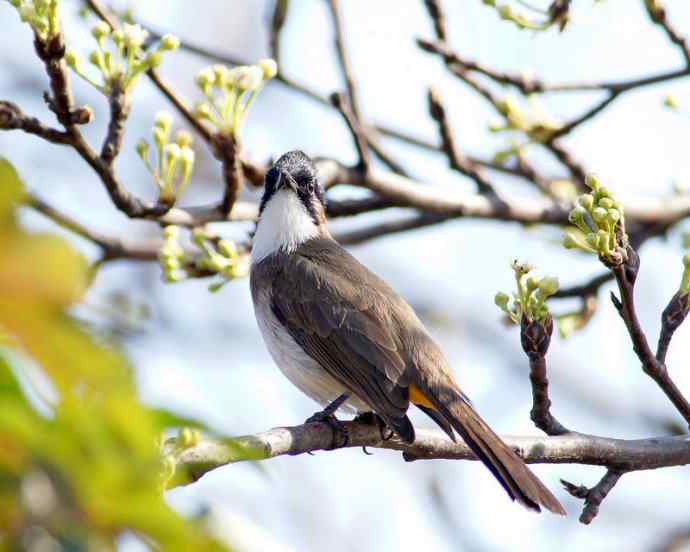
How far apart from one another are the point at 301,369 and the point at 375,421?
0.58 metres

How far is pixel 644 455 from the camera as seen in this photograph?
3646 millimetres

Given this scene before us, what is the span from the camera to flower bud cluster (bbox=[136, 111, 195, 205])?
3.81 metres

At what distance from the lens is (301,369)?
5027 mm

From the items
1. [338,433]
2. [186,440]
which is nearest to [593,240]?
[186,440]

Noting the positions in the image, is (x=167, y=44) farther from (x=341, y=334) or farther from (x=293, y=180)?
(x=293, y=180)

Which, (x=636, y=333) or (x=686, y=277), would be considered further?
(x=686, y=277)

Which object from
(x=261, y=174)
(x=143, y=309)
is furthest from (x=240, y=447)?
(x=261, y=174)

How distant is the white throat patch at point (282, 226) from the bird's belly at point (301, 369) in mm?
558

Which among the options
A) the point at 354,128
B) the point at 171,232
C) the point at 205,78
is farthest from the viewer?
the point at 354,128

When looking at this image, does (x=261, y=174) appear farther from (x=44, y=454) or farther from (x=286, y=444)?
(x=44, y=454)

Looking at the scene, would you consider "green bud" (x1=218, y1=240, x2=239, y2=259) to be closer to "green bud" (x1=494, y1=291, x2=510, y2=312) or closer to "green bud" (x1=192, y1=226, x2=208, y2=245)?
"green bud" (x1=192, y1=226, x2=208, y2=245)

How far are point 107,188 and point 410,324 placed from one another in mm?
1957

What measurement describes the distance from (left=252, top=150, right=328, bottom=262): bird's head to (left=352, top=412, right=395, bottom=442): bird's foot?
121cm

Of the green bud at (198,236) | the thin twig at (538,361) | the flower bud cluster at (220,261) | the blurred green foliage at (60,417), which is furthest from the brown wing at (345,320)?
the blurred green foliage at (60,417)
